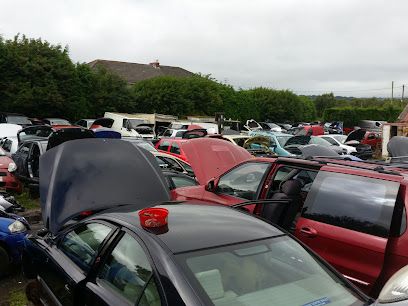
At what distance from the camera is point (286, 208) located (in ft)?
14.8

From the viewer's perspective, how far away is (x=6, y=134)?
49.3ft

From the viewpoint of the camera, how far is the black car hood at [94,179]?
14.9 ft

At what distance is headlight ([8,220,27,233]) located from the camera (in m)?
5.59

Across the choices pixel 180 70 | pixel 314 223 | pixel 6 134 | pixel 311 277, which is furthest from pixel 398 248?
pixel 180 70

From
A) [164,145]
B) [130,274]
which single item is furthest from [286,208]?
[164,145]

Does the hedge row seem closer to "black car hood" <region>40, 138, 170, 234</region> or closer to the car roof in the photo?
"black car hood" <region>40, 138, 170, 234</region>

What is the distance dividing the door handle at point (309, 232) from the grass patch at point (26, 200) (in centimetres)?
677

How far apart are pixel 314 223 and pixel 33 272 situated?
9.05ft

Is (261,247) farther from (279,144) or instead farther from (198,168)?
(279,144)

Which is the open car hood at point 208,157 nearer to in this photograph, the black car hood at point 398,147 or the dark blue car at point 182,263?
the dark blue car at point 182,263


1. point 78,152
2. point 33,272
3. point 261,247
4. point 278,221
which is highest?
point 78,152

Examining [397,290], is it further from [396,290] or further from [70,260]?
[70,260]

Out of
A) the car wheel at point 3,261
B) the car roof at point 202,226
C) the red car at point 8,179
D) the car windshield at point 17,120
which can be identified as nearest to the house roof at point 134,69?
the car windshield at point 17,120

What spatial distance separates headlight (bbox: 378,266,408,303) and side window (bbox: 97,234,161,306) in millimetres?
1175
